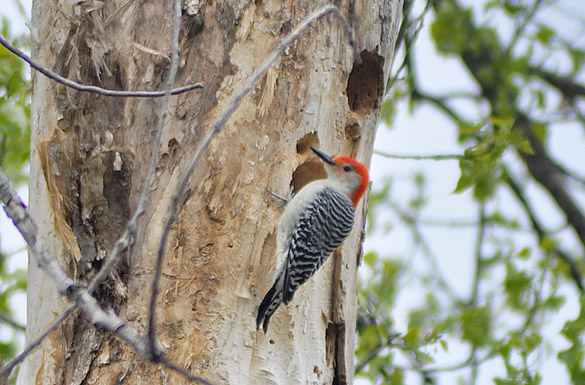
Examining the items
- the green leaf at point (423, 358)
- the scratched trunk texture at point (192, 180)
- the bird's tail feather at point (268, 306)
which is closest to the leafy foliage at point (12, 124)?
the scratched trunk texture at point (192, 180)

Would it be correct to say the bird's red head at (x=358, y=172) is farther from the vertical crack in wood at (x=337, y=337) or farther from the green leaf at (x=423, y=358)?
the green leaf at (x=423, y=358)

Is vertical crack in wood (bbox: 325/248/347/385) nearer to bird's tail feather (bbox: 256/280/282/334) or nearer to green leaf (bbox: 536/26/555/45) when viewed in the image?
bird's tail feather (bbox: 256/280/282/334)

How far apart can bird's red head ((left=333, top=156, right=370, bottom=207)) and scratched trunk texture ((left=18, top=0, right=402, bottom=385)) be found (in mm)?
130

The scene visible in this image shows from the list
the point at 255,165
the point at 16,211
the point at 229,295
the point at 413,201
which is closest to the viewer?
the point at 16,211

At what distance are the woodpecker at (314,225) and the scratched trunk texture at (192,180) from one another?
84mm

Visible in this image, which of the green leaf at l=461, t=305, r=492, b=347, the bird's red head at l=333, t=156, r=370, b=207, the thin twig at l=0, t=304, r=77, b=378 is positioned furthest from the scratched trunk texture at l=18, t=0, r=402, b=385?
the green leaf at l=461, t=305, r=492, b=347

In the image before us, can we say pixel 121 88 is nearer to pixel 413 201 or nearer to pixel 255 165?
pixel 255 165

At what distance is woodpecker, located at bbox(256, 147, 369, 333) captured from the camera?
3.44 metres

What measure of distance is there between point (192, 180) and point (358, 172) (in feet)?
4.05

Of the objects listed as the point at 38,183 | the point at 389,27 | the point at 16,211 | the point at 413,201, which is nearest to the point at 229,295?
the point at 38,183

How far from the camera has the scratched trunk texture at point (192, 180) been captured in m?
3.23

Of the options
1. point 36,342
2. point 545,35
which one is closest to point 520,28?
point 545,35

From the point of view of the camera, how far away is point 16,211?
2074 mm

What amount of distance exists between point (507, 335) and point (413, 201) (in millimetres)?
3542
